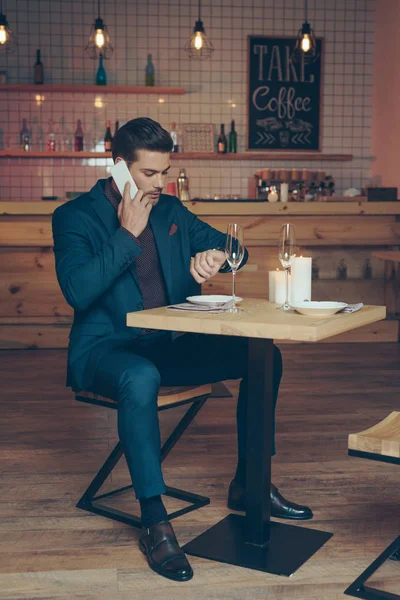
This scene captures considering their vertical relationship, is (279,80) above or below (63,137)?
above

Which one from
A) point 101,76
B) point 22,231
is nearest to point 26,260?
point 22,231

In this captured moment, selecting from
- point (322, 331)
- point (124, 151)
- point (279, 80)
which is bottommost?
point (322, 331)

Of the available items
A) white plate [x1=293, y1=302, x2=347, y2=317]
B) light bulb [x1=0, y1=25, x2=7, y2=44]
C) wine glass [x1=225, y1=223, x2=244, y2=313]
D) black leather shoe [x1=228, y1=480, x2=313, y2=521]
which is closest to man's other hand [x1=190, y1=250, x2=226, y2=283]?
wine glass [x1=225, y1=223, x2=244, y2=313]

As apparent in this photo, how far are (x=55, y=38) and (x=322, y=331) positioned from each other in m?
5.45

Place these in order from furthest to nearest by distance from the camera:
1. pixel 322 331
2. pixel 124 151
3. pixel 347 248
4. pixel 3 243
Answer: pixel 347 248 < pixel 3 243 < pixel 124 151 < pixel 322 331

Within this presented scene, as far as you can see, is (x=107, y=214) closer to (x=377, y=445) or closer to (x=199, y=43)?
(x=377, y=445)

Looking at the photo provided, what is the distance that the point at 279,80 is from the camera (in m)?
6.77

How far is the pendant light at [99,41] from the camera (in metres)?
5.73

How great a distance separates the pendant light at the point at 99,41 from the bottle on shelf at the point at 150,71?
0.33 meters

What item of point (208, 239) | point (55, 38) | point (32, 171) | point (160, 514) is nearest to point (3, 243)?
point (32, 171)

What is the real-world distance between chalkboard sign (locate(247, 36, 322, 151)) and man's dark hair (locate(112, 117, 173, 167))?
4.43 m

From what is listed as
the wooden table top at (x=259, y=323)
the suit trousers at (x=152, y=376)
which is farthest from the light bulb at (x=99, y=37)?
the wooden table top at (x=259, y=323)

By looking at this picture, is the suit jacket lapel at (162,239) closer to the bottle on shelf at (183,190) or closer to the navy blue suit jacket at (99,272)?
the navy blue suit jacket at (99,272)

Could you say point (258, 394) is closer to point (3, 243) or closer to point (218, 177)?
point (3, 243)
